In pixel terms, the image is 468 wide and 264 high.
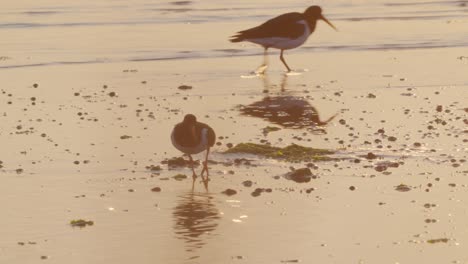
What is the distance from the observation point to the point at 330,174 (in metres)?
14.2

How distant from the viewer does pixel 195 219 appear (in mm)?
12422

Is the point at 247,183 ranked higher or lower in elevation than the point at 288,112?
lower

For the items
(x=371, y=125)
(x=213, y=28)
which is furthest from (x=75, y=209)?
(x=213, y=28)

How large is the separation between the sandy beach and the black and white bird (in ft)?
1.13

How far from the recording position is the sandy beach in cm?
1141

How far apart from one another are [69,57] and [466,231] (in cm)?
1417

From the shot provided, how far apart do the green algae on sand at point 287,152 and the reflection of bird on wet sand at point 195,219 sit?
1870 millimetres

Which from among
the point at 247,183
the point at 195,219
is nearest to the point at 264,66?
the point at 247,183

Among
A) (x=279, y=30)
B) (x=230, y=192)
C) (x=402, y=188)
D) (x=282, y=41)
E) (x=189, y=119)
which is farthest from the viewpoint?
(x=279, y=30)

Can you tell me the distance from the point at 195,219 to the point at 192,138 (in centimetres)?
212

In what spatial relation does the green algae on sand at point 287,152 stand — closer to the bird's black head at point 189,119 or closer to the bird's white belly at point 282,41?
the bird's black head at point 189,119

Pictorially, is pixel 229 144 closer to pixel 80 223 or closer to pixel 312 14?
pixel 80 223

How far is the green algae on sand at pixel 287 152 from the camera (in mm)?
15086

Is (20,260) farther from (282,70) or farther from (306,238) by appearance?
(282,70)
